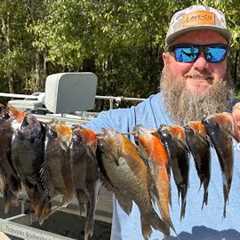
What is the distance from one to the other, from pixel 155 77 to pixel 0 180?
1941 cm

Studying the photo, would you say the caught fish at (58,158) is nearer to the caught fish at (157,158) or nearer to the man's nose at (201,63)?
the caught fish at (157,158)

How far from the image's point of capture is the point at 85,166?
7.93 feet

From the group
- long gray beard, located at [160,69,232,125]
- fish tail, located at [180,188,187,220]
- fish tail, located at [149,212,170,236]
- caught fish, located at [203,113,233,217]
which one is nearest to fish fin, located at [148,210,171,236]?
fish tail, located at [149,212,170,236]

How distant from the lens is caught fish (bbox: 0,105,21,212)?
2359mm

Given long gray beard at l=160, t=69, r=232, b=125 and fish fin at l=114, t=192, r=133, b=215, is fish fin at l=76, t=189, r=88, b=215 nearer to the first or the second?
fish fin at l=114, t=192, r=133, b=215

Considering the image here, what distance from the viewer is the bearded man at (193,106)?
9.43 feet

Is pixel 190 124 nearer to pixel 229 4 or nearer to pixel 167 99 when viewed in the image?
pixel 167 99

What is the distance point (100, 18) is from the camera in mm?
14188

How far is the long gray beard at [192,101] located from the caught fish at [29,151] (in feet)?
3.05

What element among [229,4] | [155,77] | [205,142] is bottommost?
[155,77]

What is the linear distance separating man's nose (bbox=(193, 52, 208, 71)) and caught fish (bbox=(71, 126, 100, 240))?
792 mm

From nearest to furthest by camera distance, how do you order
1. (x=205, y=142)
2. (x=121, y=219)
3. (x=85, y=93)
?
(x=205, y=142) → (x=121, y=219) → (x=85, y=93)

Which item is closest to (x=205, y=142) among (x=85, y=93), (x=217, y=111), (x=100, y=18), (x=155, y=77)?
(x=217, y=111)

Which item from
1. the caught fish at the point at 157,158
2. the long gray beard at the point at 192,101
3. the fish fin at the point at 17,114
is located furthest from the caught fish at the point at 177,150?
the fish fin at the point at 17,114
